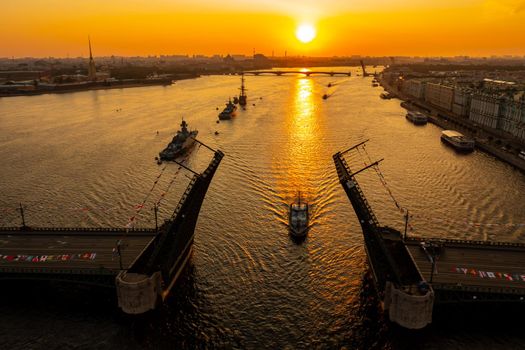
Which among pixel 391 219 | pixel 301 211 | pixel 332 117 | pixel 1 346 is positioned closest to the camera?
pixel 1 346

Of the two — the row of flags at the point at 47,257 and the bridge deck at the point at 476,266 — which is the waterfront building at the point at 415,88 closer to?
the bridge deck at the point at 476,266

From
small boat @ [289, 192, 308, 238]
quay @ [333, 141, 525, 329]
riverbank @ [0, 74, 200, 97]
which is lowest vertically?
small boat @ [289, 192, 308, 238]

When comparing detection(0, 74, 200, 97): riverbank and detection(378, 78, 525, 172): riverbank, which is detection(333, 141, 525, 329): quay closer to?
detection(378, 78, 525, 172): riverbank

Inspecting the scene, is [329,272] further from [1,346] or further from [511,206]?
[511,206]

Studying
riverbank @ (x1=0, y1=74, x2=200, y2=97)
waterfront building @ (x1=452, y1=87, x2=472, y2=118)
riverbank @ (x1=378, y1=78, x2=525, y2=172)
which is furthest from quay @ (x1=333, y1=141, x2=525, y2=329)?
riverbank @ (x1=0, y1=74, x2=200, y2=97)

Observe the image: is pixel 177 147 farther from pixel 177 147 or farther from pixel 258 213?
pixel 258 213

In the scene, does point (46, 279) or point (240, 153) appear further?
point (240, 153)

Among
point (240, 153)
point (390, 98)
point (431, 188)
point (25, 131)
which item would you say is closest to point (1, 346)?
point (431, 188)
